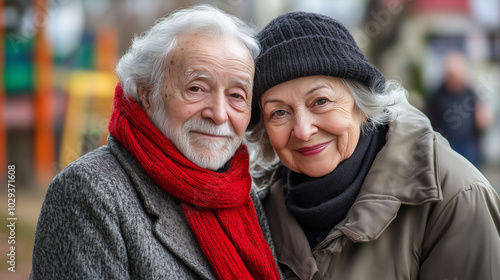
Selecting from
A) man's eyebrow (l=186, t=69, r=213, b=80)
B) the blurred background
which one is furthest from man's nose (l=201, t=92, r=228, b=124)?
the blurred background

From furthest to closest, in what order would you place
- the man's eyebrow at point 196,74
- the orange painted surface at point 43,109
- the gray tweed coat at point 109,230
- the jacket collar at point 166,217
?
the orange painted surface at point 43,109 < the man's eyebrow at point 196,74 < the jacket collar at point 166,217 < the gray tweed coat at point 109,230

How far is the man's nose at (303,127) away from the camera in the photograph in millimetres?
2266

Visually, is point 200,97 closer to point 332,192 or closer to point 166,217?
point 166,217

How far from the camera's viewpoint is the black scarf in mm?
2299

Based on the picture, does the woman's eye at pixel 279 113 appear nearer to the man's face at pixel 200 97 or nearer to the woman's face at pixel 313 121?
the woman's face at pixel 313 121

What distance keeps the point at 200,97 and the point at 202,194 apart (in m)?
0.44

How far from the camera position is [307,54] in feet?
7.39

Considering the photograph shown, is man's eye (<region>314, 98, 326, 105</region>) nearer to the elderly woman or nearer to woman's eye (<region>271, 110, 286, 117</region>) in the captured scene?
the elderly woman

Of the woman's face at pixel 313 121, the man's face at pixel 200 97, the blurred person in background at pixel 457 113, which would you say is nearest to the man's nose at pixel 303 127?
the woman's face at pixel 313 121

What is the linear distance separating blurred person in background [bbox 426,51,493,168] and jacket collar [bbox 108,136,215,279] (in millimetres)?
5058

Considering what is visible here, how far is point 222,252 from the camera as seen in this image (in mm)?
2049

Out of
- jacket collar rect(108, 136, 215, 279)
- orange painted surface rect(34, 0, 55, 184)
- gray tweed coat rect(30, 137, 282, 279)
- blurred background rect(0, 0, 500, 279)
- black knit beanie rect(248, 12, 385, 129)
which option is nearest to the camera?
gray tweed coat rect(30, 137, 282, 279)

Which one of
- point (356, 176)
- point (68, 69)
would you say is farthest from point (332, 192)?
point (68, 69)

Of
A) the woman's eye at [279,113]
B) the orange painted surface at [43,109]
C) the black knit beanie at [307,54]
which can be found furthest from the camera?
the orange painted surface at [43,109]
